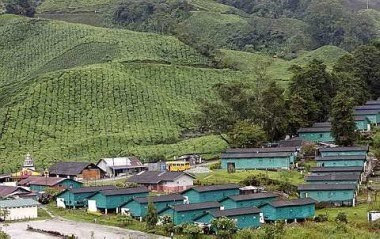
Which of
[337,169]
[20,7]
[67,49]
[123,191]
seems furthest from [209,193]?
[20,7]

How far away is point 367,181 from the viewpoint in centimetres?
4222

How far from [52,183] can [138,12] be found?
208 feet

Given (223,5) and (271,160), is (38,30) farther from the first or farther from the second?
→ (271,160)

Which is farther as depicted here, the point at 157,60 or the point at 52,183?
the point at 157,60

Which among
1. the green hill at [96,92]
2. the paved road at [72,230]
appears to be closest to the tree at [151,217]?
the paved road at [72,230]

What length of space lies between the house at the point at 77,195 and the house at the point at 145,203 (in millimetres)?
2958

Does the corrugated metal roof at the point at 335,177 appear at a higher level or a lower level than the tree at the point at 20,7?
lower

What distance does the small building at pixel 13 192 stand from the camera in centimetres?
4325

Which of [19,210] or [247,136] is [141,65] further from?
[19,210]

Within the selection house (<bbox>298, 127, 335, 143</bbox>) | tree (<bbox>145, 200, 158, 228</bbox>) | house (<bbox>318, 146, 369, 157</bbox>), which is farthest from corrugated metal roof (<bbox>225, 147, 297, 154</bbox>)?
tree (<bbox>145, 200, 158, 228</bbox>)

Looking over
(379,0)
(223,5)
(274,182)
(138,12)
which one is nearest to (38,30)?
(138,12)

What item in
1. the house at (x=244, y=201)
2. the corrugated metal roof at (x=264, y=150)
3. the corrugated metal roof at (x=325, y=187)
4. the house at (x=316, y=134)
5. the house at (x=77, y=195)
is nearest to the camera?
the house at (x=244, y=201)

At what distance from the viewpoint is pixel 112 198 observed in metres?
39.2

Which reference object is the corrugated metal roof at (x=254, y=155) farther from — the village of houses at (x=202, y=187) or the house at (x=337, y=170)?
the house at (x=337, y=170)
